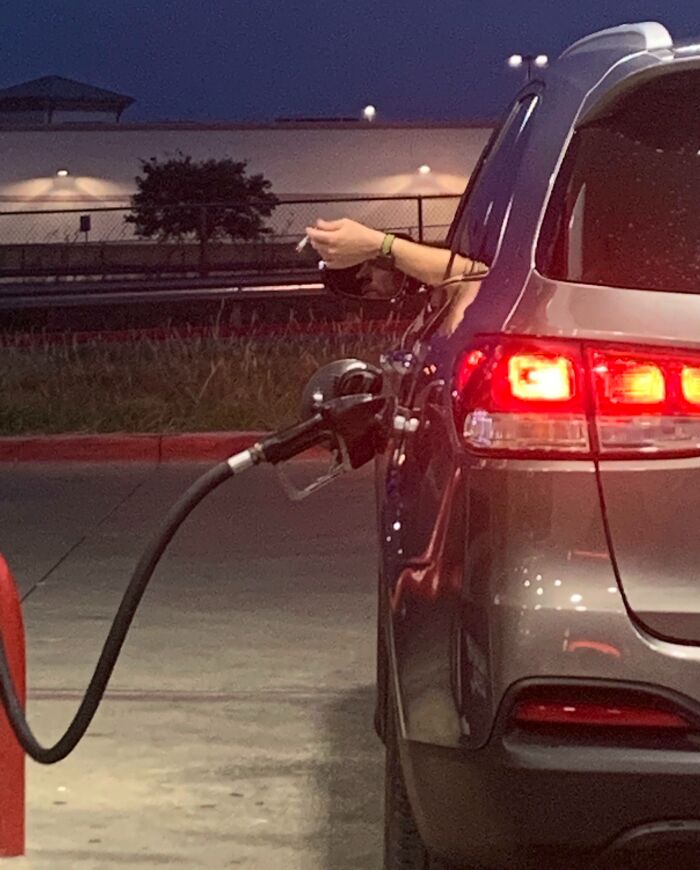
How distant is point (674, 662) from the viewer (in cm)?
305

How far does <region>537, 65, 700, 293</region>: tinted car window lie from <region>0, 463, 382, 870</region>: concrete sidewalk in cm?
201

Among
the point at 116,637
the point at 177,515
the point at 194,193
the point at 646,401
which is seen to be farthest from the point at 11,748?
the point at 194,193

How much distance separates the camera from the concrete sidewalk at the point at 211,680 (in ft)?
16.5

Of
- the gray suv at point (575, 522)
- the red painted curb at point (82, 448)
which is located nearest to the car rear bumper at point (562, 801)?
the gray suv at point (575, 522)

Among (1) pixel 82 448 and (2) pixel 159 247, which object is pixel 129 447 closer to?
(1) pixel 82 448

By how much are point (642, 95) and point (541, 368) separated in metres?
0.53

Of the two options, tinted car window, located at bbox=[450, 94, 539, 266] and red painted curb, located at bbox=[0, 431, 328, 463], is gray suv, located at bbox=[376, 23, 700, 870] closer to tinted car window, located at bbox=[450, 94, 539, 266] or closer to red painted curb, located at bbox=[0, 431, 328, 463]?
tinted car window, located at bbox=[450, 94, 539, 266]

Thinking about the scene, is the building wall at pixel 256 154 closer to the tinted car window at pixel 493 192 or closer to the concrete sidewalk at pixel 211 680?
the concrete sidewalk at pixel 211 680

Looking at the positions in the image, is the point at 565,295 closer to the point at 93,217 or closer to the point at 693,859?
the point at 693,859

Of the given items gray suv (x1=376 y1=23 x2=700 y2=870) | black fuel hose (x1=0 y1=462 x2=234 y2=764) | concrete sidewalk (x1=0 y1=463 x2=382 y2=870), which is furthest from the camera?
concrete sidewalk (x1=0 y1=463 x2=382 y2=870)

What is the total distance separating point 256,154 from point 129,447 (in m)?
44.0

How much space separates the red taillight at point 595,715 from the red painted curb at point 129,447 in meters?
8.69

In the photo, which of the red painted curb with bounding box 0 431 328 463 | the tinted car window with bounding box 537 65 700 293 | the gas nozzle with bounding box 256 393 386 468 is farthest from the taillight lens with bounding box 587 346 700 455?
the red painted curb with bounding box 0 431 328 463

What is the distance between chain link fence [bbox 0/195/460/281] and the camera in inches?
1353
